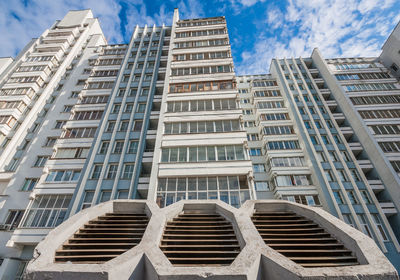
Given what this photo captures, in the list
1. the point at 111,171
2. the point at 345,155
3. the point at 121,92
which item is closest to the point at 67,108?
the point at 121,92

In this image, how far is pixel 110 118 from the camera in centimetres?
2200

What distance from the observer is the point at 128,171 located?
18.4 metres

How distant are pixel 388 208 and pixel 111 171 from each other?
31234 millimetres

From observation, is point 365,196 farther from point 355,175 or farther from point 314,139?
point 314,139

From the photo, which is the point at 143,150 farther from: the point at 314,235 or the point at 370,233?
the point at 370,233

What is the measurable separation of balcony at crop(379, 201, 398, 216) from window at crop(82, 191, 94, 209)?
31338 mm

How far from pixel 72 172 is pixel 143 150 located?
7299mm

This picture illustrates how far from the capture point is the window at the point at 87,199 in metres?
16.1

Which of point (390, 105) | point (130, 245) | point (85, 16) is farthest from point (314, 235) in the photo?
point (85, 16)

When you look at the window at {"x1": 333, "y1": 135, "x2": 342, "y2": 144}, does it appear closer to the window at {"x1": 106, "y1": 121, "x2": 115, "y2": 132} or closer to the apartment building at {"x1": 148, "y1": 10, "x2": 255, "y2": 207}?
the apartment building at {"x1": 148, "y1": 10, "x2": 255, "y2": 207}

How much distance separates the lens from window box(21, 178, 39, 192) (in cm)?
1880

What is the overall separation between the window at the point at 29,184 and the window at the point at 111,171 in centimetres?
836

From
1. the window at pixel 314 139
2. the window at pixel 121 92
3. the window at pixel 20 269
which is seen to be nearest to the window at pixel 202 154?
the window at pixel 121 92

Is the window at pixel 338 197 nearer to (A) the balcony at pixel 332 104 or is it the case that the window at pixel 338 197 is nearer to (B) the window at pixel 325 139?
(B) the window at pixel 325 139
